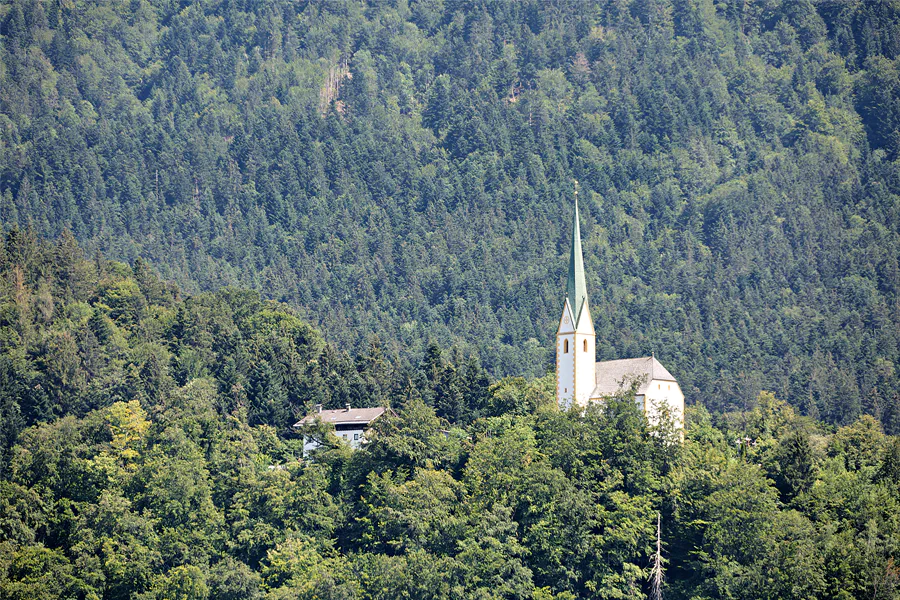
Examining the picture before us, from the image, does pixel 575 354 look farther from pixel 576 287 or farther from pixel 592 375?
pixel 576 287

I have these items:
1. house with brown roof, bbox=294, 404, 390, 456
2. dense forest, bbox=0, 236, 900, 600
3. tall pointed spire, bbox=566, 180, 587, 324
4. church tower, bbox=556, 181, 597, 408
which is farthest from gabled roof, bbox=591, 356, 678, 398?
house with brown roof, bbox=294, 404, 390, 456

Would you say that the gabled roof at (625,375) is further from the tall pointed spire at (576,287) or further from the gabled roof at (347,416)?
the gabled roof at (347,416)

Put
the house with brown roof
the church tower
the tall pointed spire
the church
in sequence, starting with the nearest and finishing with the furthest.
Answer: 1. the church
2. the church tower
3. the tall pointed spire
4. the house with brown roof

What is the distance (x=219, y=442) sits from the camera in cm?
8462

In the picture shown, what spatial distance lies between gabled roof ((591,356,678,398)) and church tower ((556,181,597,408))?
0.54 m

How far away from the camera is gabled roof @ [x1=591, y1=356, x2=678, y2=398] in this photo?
8219 centimetres

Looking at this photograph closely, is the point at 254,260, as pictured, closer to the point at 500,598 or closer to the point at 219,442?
the point at 219,442

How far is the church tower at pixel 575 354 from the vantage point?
84062 millimetres

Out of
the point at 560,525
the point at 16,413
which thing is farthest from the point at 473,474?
the point at 16,413

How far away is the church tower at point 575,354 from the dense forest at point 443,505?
58.3 inches

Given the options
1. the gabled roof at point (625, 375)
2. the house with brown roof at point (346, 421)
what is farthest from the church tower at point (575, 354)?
the house with brown roof at point (346, 421)

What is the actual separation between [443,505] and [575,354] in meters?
13.0

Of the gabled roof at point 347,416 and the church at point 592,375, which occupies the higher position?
the church at point 592,375

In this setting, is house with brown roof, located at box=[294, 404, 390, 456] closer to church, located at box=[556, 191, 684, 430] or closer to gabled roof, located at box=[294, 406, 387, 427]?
gabled roof, located at box=[294, 406, 387, 427]
